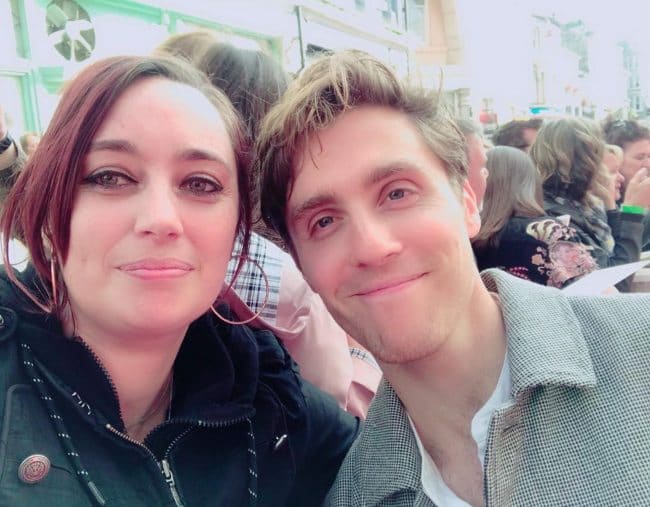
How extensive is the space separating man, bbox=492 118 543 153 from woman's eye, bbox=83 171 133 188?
5691mm

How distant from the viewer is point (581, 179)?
4.44 m

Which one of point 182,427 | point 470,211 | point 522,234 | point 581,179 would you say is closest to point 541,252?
point 522,234

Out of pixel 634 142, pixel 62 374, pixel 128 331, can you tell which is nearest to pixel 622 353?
pixel 128 331

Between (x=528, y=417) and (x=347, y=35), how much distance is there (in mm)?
14917

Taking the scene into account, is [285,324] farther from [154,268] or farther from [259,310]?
[154,268]

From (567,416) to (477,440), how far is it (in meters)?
0.25

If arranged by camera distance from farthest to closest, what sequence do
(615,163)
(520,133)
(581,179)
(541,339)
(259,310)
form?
(520,133) → (615,163) → (581,179) → (259,310) → (541,339)

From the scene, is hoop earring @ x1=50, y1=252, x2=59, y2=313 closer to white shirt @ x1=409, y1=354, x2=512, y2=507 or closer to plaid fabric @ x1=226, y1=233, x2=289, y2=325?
plaid fabric @ x1=226, y1=233, x2=289, y2=325

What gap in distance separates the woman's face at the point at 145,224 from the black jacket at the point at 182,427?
145 millimetres

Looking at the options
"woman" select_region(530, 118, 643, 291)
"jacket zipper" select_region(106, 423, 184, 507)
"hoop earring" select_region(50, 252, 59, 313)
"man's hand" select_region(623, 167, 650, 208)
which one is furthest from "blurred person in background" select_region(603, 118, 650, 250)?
"hoop earring" select_region(50, 252, 59, 313)

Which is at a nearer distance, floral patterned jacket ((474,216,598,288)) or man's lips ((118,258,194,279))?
man's lips ((118,258,194,279))

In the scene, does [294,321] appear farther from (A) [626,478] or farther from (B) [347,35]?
(B) [347,35]

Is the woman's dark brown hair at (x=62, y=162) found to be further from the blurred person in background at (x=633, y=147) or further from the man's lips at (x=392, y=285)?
the blurred person in background at (x=633, y=147)

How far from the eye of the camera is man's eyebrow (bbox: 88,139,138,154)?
140cm
